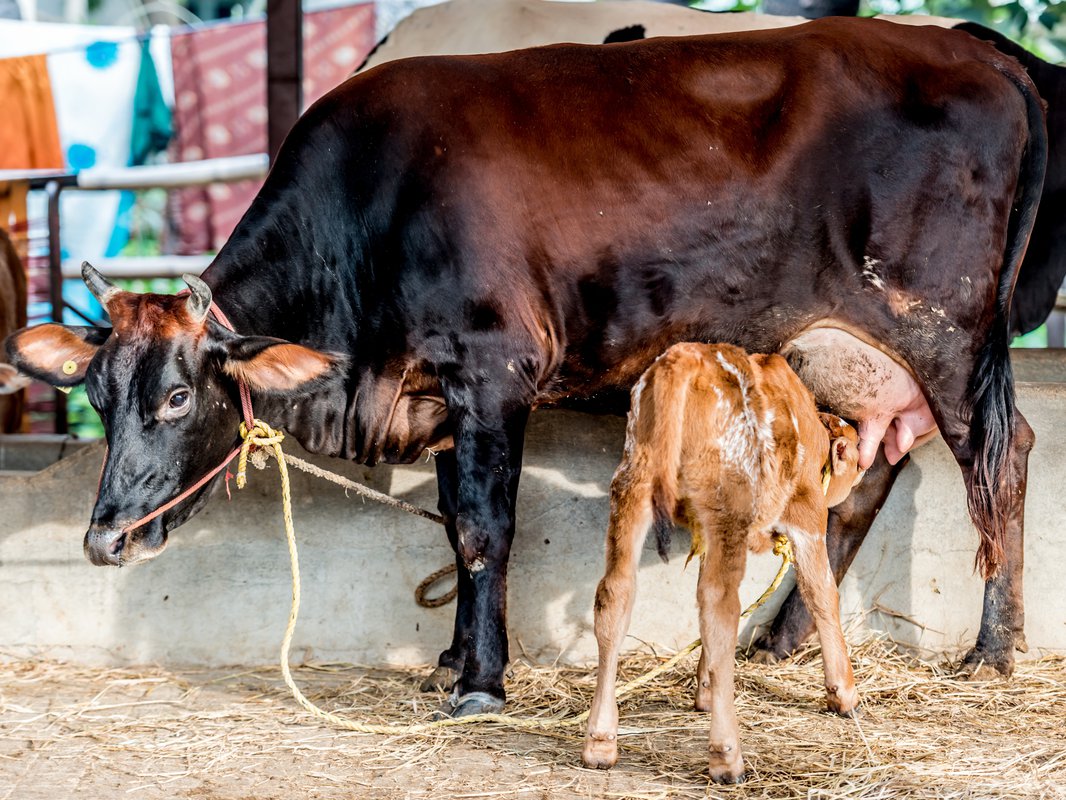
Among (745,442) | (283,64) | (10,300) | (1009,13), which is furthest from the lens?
(1009,13)

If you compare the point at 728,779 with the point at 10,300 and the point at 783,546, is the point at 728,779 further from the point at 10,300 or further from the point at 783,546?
the point at 10,300

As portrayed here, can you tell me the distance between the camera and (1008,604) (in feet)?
14.8

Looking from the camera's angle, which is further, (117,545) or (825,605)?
(825,605)

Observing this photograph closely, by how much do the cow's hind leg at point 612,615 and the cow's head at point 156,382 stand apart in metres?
1.17

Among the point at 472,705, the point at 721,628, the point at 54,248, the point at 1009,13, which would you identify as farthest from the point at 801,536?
the point at 54,248

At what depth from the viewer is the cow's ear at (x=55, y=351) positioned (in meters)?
3.97

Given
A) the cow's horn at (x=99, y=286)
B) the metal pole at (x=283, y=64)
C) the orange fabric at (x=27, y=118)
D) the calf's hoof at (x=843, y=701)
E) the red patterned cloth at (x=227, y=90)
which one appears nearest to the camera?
the cow's horn at (x=99, y=286)

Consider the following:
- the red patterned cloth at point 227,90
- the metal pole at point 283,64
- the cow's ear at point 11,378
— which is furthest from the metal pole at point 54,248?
the cow's ear at point 11,378

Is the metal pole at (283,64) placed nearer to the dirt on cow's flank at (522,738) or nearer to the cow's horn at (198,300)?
the cow's horn at (198,300)

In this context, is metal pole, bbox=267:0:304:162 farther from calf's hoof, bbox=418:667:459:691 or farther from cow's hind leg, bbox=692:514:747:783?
cow's hind leg, bbox=692:514:747:783

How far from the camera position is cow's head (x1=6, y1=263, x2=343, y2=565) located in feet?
12.2

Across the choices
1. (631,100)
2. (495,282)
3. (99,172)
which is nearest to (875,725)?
(495,282)

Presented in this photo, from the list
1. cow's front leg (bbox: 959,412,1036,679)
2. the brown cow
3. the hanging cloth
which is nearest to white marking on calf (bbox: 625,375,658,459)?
cow's front leg (bbox: 959,412,1036,679)

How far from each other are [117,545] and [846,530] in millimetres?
2885
